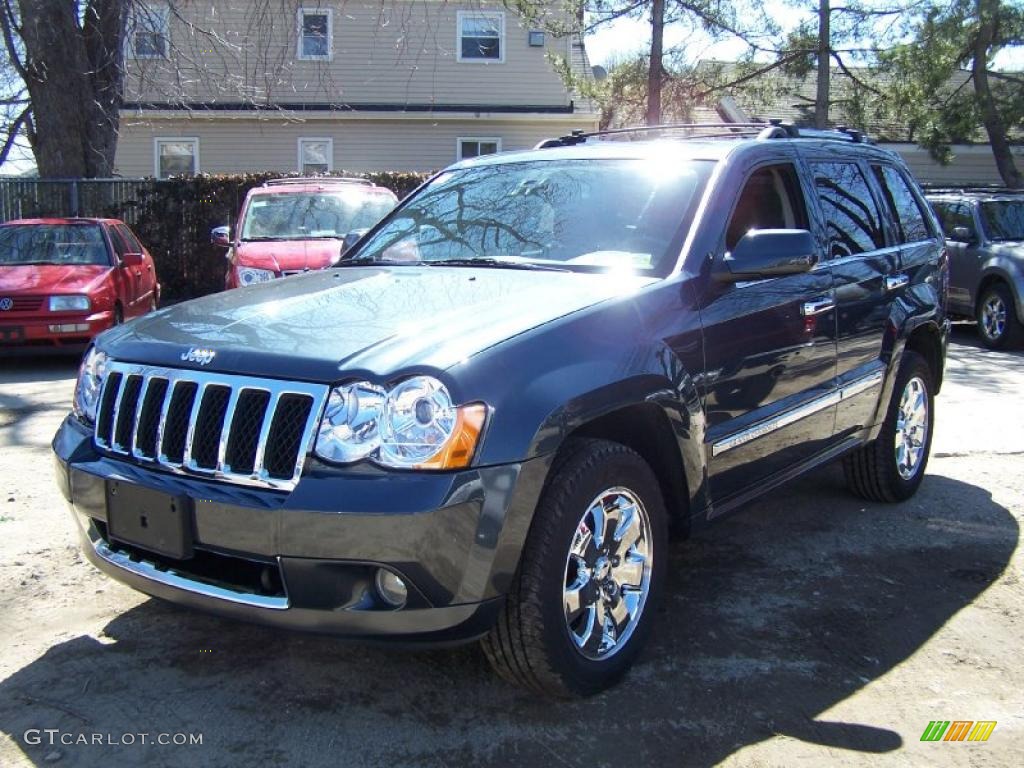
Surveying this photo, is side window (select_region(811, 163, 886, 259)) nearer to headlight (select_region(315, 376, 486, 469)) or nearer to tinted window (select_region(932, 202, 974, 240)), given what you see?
headlight (select_region(315, 376, 486, 469))

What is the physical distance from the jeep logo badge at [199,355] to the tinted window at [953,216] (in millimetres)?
11668

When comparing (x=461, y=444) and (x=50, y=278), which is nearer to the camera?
(x=461, y=444)

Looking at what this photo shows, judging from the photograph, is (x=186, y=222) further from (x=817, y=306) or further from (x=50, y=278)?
→ (x=817, y=306)

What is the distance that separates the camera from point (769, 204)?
4.55 meters

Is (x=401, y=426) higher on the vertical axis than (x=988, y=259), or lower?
lower

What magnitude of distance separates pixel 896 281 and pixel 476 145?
756 inches

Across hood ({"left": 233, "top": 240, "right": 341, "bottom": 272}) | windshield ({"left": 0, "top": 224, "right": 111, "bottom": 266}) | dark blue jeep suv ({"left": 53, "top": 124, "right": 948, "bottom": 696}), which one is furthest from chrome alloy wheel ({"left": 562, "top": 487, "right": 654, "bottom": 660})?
windshield ({"left": 0, "top": 224, "right": 111, "bottom": 266})

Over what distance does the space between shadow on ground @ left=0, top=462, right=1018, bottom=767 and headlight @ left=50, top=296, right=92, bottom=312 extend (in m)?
6.74

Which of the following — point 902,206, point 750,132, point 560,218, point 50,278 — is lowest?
point 50,278

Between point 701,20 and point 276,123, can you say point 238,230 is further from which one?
point 276,123

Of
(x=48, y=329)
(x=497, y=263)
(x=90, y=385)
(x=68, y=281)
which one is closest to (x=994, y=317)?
(x=497, y=263)

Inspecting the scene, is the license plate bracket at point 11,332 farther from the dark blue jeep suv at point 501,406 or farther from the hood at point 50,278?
the dark blue jeep suv at point 501,406

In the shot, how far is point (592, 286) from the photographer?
3629 mm

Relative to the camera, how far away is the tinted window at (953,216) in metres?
12.9
